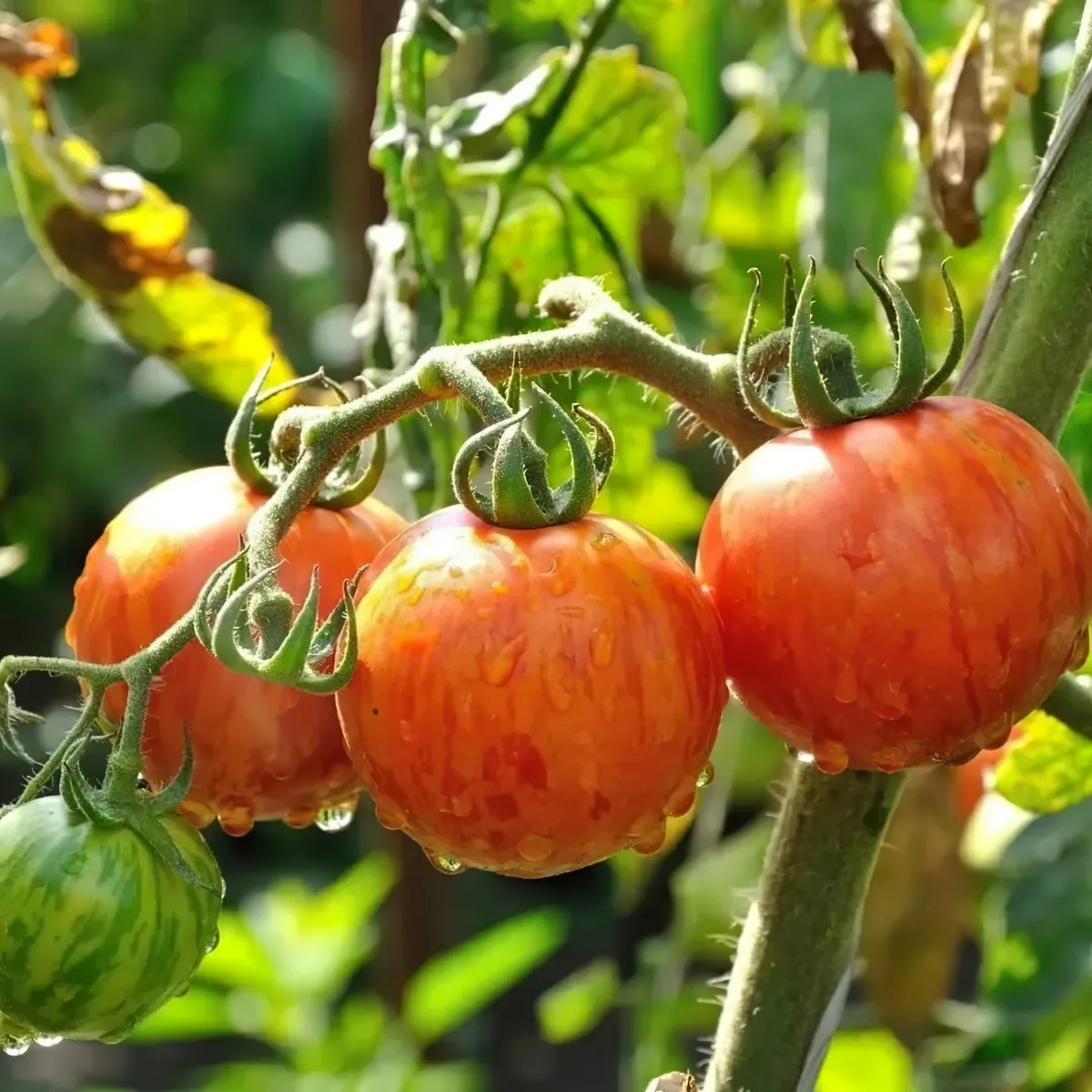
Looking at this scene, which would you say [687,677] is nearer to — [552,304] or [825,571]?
[825,571]

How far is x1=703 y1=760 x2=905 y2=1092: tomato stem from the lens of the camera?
0.66 metres

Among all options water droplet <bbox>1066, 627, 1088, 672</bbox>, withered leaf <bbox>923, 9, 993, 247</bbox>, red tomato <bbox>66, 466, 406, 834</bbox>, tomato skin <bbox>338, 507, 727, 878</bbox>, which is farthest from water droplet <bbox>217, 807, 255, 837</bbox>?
withered leaf <bbox>923, 9, 993, 247</bbox>

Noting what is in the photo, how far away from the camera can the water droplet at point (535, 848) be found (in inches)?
20.6

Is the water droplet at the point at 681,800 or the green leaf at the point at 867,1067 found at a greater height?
the water droplet at the point at 681,800

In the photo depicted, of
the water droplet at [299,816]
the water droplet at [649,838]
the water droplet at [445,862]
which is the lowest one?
the water droplet at [299,816]

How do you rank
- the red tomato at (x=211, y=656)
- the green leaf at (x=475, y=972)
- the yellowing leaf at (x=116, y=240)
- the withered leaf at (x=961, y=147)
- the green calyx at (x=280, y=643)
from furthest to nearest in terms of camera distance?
the green leaf at (x=475, y=972) → the yellowing leaf at (x=116, y=240) → the withered leaf at (x=961, y=147) → the red tomato at (x=211, y=656) → the green calyx at (x=280, y=643)

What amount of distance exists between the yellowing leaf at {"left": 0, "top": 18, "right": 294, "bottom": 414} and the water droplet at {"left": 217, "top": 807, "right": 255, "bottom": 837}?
32cm

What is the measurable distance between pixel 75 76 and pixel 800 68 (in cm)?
223

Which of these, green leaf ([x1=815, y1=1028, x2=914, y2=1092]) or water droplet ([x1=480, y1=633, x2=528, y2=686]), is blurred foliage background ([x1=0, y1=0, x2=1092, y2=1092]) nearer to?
green leaf ([x1=815, y1=1028, x2=914, y2=1092])

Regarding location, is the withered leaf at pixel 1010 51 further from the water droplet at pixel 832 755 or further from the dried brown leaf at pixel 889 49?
the water droplet at pixel 832 755

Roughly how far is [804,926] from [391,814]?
0.23 metres

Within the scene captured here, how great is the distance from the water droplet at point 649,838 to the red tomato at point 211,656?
15cm

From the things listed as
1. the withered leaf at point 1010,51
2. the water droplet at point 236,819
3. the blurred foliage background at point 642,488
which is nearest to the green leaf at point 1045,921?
the blurred foliage background at point 642,488

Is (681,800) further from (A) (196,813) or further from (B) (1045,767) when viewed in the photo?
(B) (1045,767)
